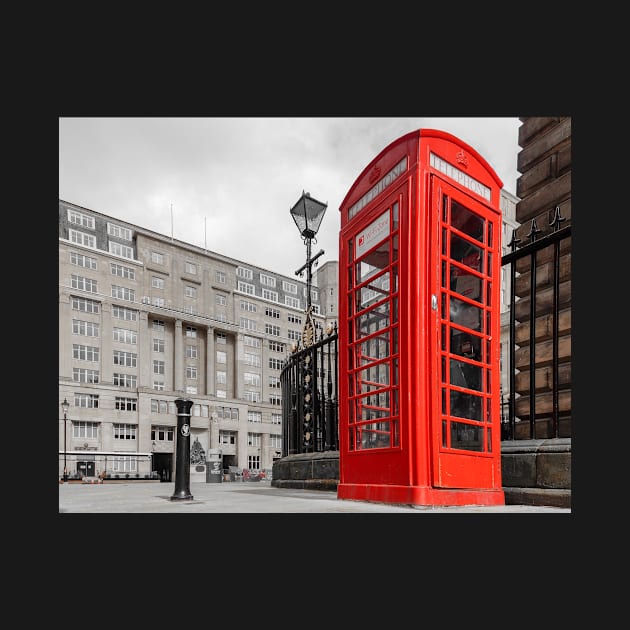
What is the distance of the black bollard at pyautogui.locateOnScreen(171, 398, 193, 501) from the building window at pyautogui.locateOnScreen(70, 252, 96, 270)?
50.3 feet

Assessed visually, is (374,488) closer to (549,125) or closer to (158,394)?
(549,125)

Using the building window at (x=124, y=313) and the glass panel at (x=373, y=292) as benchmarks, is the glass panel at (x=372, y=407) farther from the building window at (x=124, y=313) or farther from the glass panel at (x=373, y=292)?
the building window at (x=124, y=313)

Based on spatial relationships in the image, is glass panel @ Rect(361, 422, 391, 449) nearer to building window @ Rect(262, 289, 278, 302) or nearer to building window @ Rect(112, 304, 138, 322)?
building window @ Rect(262, 289, 278, 302)

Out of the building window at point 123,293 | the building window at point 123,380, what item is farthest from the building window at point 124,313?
the building window at point 123,380

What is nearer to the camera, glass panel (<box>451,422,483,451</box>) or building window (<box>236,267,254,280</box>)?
glass panel (<box>451,422,483,451</box>)

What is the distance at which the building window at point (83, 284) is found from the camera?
70.0ft

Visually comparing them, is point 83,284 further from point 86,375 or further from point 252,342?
point 252,342

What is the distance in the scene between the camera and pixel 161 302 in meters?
23.6

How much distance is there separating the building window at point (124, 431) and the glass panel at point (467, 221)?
88.1 ft

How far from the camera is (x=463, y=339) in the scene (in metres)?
4.86

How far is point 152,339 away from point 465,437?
21271mm

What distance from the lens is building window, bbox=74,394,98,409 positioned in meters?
24.9

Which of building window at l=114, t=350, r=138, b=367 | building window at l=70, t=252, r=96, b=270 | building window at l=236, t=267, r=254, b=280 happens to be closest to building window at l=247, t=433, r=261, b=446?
building window at l=114, t=350, r=138, b=367

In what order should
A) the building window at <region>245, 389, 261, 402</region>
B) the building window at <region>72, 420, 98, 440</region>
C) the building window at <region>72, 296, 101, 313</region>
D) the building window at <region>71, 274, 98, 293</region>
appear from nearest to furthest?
the building window at <region>71, 274, 98, 293</region> → the building window at <region>72, 296, 101, 313</region> → the building window at <region>72, 420, 98, 440</region> → the building window at <region>245, 389, 261, 402</region>
